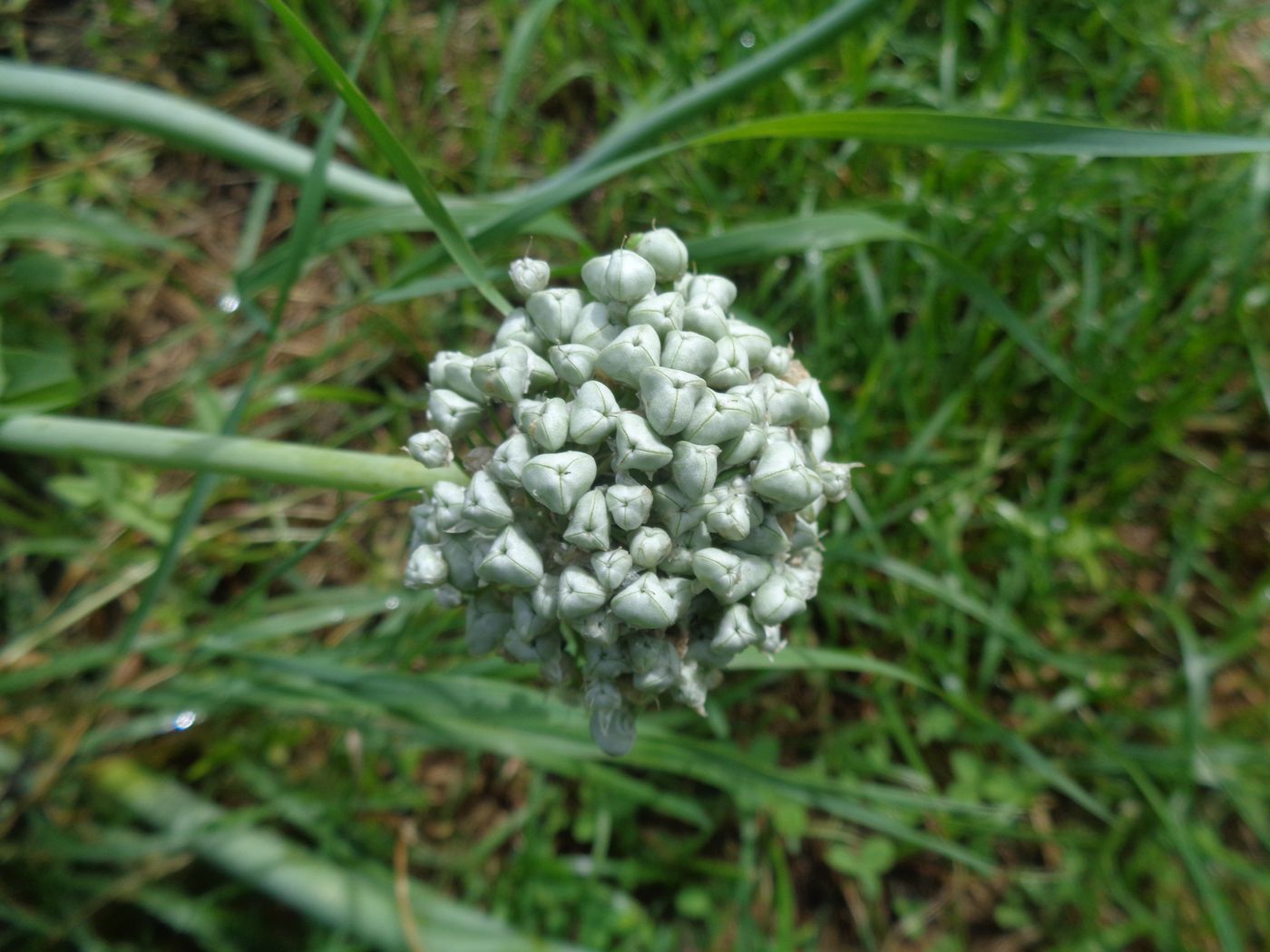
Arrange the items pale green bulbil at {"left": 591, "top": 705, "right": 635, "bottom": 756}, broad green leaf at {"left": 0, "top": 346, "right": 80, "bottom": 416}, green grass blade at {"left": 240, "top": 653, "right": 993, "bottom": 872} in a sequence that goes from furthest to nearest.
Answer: green grass blade at {"left": 240, "top": 653, "right": 993, "bottom": 872}, broad green leaf at {"left": 0, "top": 346, "right": 80, "bottom": 416}, pale green bulbil at {"left": 591, "top": 705, "right": 635, "bottom": 756}

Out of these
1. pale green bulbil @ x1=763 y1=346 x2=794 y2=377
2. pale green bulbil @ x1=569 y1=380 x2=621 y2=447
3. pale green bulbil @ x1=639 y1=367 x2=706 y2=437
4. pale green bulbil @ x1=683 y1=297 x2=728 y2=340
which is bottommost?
pale green bulbil @ x1=569 y1=380 x2=621 y2=447

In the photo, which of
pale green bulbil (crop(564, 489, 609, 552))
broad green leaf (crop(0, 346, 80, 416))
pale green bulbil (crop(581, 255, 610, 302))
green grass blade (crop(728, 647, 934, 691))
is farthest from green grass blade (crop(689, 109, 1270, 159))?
broad green leaf (crop(0, 346, 80, 416))

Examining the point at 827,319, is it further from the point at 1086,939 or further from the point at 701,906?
the point at 1086,939

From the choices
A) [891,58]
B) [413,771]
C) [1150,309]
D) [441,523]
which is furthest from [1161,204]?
[413,771]

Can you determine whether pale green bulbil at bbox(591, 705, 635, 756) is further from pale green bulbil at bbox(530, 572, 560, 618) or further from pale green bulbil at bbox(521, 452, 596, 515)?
pale green bulbil at bbox(521, 452, 596, 515)

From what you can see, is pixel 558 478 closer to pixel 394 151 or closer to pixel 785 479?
pixel 785 479

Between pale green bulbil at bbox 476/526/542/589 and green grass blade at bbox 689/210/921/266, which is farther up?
green grass blade at bbox 689/210/921/266

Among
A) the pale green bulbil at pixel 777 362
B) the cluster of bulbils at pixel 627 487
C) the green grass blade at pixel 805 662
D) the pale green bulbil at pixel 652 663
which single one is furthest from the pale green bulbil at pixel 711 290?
the green grass blade at pixel 805 662

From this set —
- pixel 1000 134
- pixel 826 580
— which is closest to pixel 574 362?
pixel 1000 134
